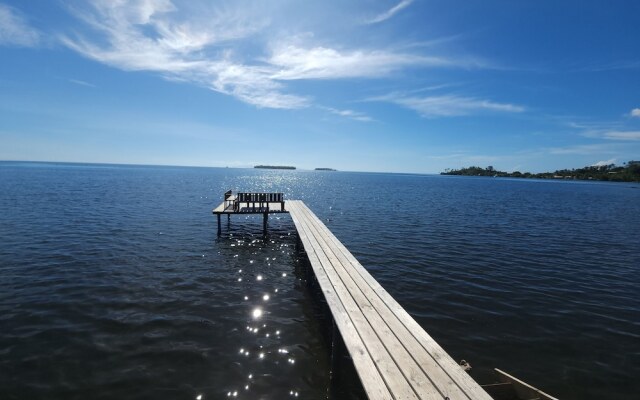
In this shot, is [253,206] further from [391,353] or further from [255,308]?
[391,353]

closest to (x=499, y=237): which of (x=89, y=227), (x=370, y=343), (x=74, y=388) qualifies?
(x=370, y=343)

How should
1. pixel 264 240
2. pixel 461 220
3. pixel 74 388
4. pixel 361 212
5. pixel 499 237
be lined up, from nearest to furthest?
pixel 74 388 < pixel 264 240 < pixel 499 237 < pixel 461 220 < pixel 361 212

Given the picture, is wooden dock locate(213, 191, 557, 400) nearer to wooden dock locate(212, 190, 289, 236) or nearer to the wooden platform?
the wooden platform

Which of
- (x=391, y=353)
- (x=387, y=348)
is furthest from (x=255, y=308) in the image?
(x=391, y=353)

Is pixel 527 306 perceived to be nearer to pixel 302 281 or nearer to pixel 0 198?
pixel 302 281

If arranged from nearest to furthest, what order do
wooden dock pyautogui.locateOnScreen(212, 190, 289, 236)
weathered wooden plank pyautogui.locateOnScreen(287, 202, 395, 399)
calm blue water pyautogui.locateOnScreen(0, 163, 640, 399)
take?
weathered wooden plank pyautogui.locateOnScreen(287, 202, 395, 399) < calm blue water pyautogui.locateOnScreen(0, 163, 640, 399) < wooden dock pyautogui.locateOnScreen(212, 190, 289, 236)

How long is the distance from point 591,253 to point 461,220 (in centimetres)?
1065

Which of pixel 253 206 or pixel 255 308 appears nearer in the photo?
pixel 255 308

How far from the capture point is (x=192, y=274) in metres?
12.9

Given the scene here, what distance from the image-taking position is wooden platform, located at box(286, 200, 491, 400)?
4676 mm

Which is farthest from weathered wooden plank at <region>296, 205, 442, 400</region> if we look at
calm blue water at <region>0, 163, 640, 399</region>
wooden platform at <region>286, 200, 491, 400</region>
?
calm blue water at <region>0, 163, 640, 399</region>

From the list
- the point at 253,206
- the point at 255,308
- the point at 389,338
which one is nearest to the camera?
the point at 389,338

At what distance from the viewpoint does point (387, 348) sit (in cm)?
573

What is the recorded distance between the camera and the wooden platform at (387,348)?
4.68 m
